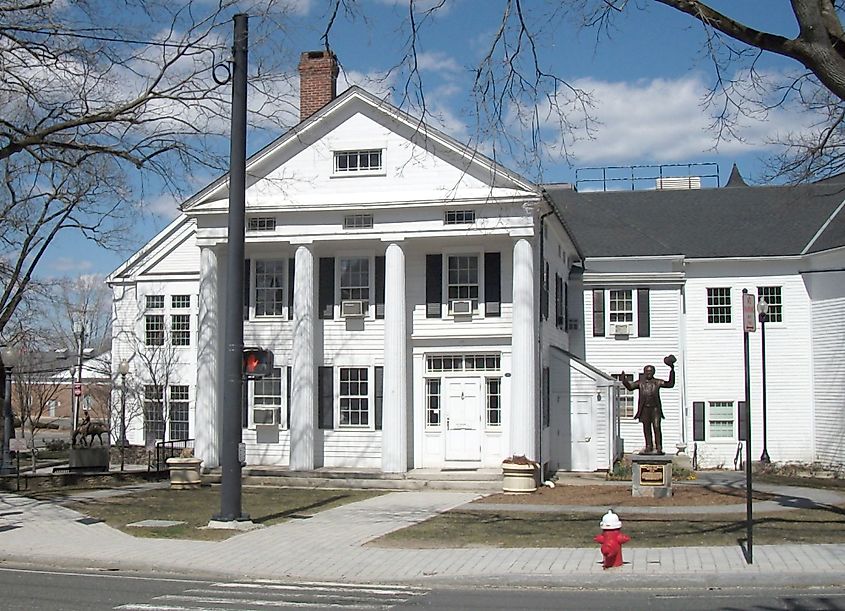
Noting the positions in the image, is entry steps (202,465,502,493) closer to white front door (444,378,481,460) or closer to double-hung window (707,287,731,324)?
white front door (444,378,481,460)

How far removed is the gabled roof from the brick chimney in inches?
84.3

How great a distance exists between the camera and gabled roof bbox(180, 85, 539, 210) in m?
25.2

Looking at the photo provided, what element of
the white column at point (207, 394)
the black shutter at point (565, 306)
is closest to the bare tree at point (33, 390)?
the white column at point (207, 394)

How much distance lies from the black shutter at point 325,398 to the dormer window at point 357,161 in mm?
5447

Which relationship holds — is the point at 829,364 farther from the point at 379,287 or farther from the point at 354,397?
the point at 354,397

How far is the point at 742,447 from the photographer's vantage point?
33.8 metres

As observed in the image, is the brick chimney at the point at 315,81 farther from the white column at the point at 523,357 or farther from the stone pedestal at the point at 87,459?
the stone pedestal at the point at 87,459

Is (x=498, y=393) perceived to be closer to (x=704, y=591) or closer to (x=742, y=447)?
(x=742, y=447)

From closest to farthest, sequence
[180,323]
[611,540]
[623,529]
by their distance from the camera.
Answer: [611,540] < [623,529] < [180,323]

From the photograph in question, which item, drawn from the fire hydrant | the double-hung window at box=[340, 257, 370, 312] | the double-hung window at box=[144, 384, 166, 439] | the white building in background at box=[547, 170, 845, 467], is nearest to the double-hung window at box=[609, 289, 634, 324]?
the white building in background at box=[547, 170, 845, 467]

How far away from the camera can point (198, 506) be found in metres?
20.1

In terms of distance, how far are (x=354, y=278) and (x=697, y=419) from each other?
46.6 feet

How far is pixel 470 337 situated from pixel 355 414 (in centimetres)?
381

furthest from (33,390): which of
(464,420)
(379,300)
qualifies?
(464,420)
